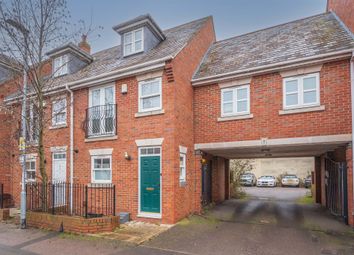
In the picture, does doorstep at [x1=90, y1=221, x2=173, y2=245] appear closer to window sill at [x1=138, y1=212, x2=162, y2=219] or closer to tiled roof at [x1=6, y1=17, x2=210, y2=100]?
window sill at [x1=138, y1=212, x2=162, y2=219]

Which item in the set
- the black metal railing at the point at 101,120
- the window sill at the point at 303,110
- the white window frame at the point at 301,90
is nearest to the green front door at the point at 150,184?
the black metal railing at the point at 101,120

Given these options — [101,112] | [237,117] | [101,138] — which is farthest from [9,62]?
[237,117]

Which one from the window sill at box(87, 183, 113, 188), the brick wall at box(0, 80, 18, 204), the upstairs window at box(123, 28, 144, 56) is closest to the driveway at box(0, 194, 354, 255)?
the window sill at box(87, 183, 113, 188)

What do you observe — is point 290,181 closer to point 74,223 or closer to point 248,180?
point 248,180

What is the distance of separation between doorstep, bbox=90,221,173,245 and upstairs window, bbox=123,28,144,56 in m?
7.37

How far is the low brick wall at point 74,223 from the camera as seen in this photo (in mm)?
8508

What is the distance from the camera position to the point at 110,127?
38.0 feet

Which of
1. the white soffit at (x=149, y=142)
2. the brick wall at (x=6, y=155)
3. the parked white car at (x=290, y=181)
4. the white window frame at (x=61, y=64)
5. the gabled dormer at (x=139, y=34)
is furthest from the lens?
the parked white car at (x=290, y=181)

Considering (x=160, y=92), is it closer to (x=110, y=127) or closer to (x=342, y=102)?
(x=110, y=127)

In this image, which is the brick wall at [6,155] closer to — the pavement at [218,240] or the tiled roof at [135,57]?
the tiled roof at [135,57]

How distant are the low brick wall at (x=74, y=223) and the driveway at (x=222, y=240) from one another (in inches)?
14.3

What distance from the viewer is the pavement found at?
716cm

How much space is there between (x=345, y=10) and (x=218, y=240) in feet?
33.4

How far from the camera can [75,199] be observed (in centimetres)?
1207
